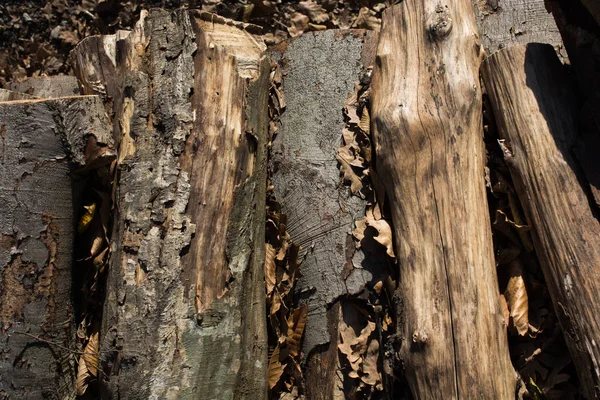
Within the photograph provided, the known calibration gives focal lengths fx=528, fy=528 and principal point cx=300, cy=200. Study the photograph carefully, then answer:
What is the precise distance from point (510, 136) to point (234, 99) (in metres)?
1.52

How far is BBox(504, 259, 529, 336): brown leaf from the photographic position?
268cm

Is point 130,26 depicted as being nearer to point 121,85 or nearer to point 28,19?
point 28,19

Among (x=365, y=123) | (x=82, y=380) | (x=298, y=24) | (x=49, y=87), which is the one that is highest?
(x=298, y=24)

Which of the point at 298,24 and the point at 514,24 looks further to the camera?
the point at 298,24

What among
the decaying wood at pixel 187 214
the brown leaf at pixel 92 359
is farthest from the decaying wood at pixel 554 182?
the brown leaf at pixel 92 359

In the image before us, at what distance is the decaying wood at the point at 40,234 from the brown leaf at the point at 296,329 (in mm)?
1171

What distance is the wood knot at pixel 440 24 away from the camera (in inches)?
118

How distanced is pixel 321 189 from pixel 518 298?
121cm

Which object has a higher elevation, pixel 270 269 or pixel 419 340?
pixel 270 269

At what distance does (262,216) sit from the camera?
2.93 m

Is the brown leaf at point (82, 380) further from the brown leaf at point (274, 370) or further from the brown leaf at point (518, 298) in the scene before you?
the brown leaf at point (518, 298)

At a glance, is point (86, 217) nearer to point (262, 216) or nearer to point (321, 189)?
point (262, 216)

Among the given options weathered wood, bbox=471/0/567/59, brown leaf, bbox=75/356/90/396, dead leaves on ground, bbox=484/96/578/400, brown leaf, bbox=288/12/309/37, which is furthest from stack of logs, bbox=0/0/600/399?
brown leaf, bbox=288/12/309/37

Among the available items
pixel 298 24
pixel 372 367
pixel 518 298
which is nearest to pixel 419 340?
pixel 372 367
